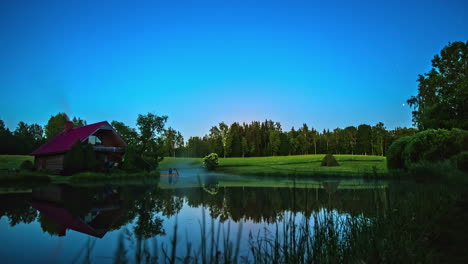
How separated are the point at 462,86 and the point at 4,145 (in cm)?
6860

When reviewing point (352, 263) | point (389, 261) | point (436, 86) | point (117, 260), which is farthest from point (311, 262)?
point (436, 86)

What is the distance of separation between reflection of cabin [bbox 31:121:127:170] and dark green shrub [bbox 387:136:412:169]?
27668mm

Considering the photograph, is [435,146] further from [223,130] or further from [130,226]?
[223,130]

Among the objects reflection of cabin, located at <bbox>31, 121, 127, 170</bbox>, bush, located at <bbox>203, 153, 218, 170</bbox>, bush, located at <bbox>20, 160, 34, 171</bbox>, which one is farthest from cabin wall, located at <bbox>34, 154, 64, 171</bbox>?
bush, located at <bbox>203, 153, 218, 170</bbox>

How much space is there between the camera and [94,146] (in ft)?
98.9

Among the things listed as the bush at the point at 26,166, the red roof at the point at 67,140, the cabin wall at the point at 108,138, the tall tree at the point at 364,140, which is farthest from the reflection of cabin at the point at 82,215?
the tall tree at the point at 364,140

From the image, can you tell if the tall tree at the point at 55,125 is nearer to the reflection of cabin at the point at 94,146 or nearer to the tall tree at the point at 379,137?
the reflection of cabin at the point at 94,146

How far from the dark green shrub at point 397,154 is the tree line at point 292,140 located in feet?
202

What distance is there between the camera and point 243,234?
21.4 ft

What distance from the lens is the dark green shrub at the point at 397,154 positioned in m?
25.5

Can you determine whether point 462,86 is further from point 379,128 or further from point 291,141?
point 379,128

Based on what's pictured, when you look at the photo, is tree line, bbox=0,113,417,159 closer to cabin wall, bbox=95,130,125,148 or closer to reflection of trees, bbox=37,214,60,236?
cabin wall, bbox=95,130,125,148

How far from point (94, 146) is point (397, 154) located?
98.5ft

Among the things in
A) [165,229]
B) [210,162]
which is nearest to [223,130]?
[210,162]
